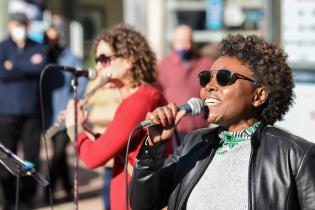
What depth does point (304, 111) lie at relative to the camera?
595 centimetres

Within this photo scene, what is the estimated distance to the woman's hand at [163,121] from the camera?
2662 mm

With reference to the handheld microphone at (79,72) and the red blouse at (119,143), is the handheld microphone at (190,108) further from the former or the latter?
the handheld microphone at (79,72)

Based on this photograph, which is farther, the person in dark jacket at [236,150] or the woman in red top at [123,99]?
the woman in red top at [123,99]

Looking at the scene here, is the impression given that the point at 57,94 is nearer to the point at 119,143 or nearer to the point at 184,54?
the point at 184,54

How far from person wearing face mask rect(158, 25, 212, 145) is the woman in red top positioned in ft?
8.52

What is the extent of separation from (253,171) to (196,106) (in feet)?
1.05

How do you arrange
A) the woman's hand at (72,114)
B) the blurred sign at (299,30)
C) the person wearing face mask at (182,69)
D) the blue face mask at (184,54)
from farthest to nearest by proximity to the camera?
the blue face mask at (184,54)
the person wearing face mask at (182,69)
the blurred sign at (299,30)
the woman's hand at (72,114)

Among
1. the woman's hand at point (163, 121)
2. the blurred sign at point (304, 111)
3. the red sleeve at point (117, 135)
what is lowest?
the blurred sign at point (304, 111)

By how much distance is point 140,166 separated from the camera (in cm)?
280

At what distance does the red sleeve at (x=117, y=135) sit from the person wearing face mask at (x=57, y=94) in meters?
3.48

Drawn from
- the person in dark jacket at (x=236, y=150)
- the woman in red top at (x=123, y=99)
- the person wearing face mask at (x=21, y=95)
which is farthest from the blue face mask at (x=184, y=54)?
the person in dark jacket at (x=236, y=150)

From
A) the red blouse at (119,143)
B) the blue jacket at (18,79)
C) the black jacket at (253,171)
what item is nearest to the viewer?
the black jacket at (253,171)

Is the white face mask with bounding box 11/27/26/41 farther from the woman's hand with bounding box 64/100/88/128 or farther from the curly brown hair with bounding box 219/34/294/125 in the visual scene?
the curly brown hair with bounding box 219/34/294/125

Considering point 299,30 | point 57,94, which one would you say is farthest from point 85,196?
point 299,30
